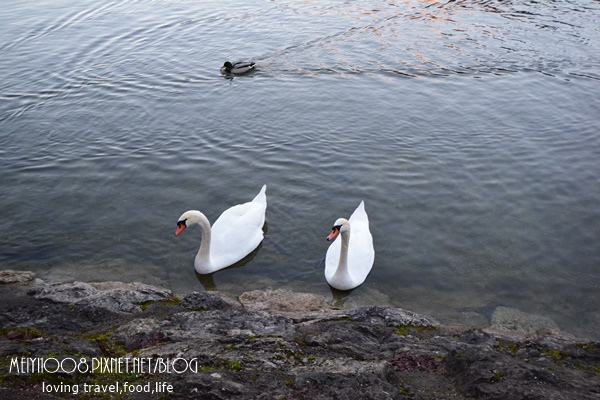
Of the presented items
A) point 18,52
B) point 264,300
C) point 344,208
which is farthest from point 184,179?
point 18,52

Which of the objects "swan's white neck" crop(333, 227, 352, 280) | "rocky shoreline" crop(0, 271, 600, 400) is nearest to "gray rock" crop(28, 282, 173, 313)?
"rocky shoreline" crop(0, 271, 600, 400)

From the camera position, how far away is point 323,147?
15.4 metres

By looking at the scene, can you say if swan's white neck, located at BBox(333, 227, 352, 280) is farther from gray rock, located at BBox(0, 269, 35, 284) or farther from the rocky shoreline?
gray rock, located at BBox(0, 269, 35, 284)

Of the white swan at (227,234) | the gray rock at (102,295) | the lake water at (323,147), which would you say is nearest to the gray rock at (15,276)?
the lake water at (323,147)

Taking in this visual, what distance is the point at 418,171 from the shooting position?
14.2 metres

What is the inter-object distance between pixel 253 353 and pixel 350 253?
4519 mm

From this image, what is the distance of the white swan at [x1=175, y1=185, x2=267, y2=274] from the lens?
10641mm

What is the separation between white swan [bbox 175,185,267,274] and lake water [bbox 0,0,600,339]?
28 centimetres

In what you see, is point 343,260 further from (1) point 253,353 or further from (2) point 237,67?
(2) point 237,67

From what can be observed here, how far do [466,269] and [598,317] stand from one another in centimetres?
227

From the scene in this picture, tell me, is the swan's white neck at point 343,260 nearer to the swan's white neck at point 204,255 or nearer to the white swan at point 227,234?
the white swan at point 227,234

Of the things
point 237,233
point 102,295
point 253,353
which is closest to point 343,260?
point 237,233

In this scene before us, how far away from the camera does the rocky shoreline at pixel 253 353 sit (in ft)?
19.2

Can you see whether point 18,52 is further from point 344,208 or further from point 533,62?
point 533,62
